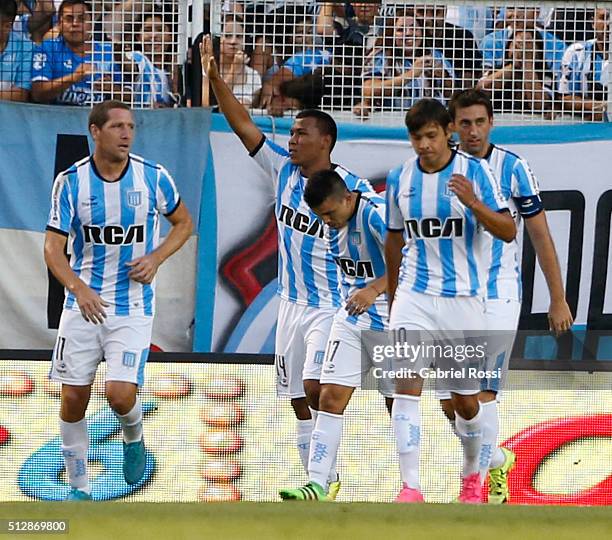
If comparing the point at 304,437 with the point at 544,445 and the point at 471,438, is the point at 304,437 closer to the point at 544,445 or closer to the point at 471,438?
the point at 471,438

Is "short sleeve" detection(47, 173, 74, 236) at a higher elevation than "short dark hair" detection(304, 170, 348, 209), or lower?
lower

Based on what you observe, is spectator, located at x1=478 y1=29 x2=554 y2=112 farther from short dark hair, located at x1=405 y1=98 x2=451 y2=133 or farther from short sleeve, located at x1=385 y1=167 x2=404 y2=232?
short dark hair, located at x1=405 y1=98 x2=451 y2=133

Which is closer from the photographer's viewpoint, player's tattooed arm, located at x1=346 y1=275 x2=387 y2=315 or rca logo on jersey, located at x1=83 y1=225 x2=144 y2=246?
player's tattooed arm, located at x1=346 y1=275 x2=387 y2=315

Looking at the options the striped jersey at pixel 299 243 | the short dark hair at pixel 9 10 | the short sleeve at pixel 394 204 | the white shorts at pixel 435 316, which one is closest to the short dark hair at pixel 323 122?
the striped jersey at pixel 299 243

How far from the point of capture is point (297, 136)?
6750mm

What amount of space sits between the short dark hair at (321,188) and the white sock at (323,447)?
979 millimetres

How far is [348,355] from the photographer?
6.21 metres

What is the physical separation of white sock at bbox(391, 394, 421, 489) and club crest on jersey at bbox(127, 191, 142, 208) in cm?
162

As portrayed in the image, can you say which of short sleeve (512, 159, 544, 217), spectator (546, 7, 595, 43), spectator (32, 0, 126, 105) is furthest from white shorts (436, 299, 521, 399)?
spectator (32, 0, 126, 105)

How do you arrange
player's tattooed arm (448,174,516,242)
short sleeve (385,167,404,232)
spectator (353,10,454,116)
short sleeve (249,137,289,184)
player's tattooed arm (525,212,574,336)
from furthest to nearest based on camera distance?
spectator (353,10,454,116)
short sleeve (249,137,289,184)
player's tattooed arm (525,212,574,336)
short sleeve (385,167,404,232)
player's tattooed arm (448,174,516,242)

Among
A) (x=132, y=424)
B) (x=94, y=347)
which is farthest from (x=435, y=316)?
(x=94, y=347)

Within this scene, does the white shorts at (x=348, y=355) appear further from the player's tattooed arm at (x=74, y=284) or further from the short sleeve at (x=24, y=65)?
the short sleeve at (x=24, y=65)

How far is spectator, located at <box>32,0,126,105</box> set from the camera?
7.88 m

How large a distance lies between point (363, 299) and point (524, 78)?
2.51 meters
